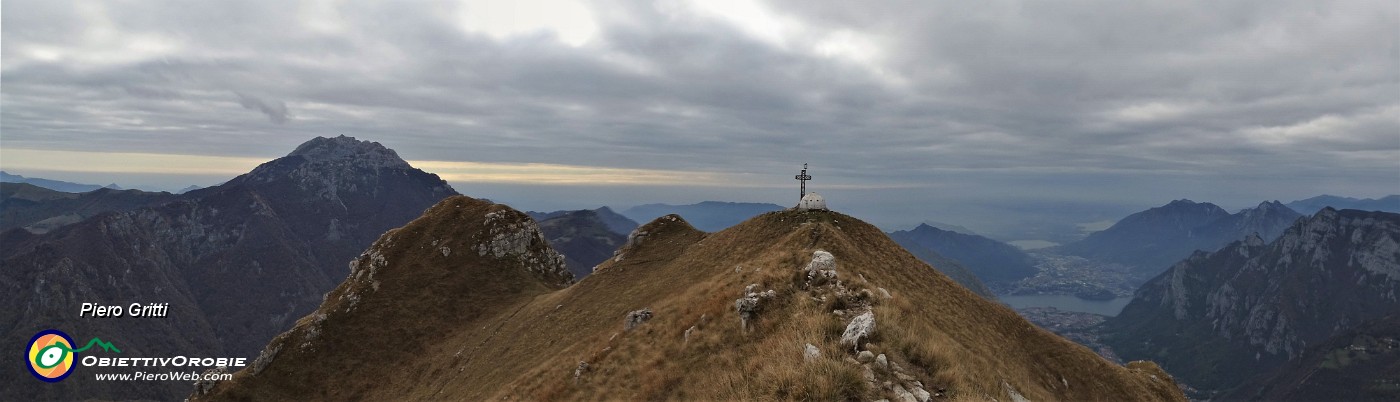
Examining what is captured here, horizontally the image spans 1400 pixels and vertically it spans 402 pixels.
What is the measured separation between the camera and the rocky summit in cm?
2105

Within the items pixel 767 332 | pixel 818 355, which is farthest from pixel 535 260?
pixel 818 355

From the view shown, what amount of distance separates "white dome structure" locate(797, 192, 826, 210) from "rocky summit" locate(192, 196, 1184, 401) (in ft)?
4.38

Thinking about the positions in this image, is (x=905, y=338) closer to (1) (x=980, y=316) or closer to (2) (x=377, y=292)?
(1) (x=980, y=316)

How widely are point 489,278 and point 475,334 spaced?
1991 cm

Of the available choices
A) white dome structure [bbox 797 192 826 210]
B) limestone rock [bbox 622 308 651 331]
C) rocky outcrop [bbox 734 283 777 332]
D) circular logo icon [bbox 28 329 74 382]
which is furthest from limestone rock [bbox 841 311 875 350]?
circular logo icon [bbox 28 329 74 382]

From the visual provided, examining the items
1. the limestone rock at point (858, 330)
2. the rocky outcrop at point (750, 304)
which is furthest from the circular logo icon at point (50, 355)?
the limestone rock at point (858, 330)

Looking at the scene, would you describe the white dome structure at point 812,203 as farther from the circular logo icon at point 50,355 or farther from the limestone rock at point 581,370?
the circular logo icon at point 50,355

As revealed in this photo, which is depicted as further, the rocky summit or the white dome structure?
the white dome structure

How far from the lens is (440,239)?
96.2m

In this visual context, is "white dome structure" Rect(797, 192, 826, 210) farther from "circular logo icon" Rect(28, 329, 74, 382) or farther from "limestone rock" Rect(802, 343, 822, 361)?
"circular logo icon" Rect(28, 329, 74, 382)

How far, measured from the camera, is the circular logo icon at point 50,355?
7281cm

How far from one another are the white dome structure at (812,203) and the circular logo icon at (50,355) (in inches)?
3728

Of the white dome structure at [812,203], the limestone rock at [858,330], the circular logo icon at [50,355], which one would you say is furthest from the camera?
the circular logo icon at [50,355]

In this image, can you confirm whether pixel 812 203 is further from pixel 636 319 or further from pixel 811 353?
pixel 811 353
